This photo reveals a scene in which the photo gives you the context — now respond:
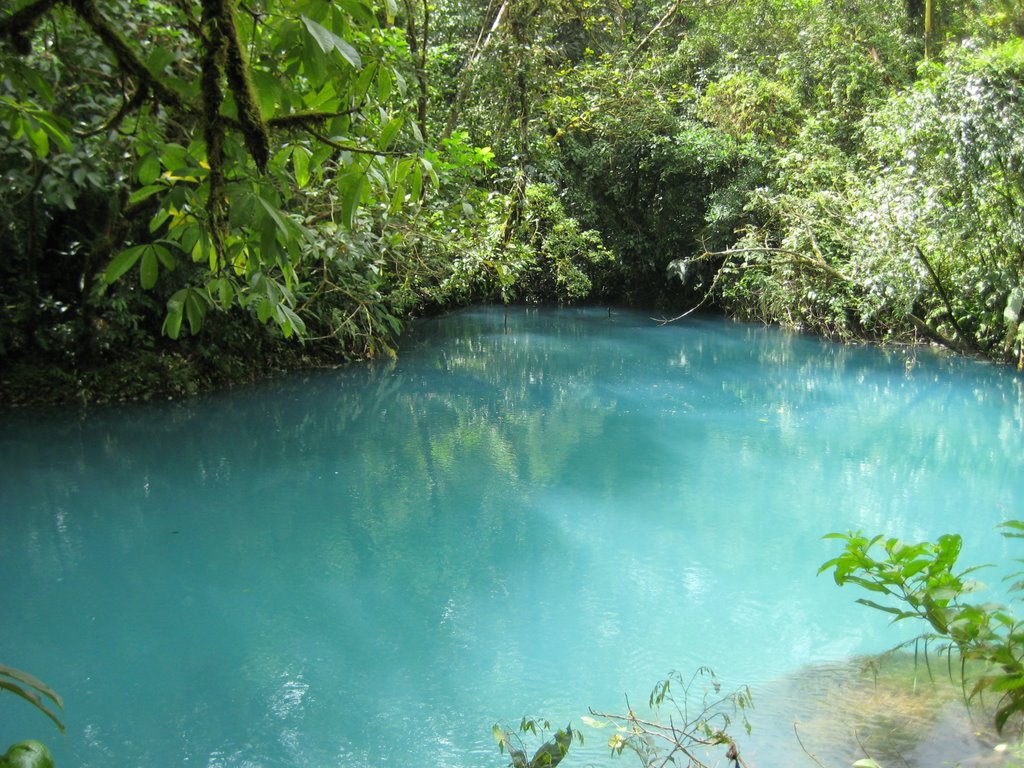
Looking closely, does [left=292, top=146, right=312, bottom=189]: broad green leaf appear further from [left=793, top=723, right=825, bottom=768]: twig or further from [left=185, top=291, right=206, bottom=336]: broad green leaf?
[left=793, top=723, right=825, bottom=768]: twig

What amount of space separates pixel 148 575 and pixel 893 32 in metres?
14.6

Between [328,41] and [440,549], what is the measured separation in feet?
11.0

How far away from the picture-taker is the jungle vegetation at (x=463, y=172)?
1.49m

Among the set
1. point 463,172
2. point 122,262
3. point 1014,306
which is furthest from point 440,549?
point 1014,306

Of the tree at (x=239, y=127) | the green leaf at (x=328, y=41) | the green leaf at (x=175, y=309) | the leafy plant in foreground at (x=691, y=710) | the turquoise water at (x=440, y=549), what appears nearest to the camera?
the green leaf at (x=328, y=41)

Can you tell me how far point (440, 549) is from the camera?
427 cm

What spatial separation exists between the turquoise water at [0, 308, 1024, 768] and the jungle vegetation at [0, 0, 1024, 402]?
1.32 metres

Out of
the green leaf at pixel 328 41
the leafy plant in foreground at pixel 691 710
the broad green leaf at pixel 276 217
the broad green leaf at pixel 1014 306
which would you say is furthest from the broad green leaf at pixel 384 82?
the broad green leaf at pixel 1014 306

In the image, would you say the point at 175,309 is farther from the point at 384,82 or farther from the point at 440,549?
the point at 440,549

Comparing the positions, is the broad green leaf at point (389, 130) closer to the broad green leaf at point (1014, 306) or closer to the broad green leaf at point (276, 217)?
the broad green leaf at point (276, 217)

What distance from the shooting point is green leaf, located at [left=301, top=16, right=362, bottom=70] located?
1.18m

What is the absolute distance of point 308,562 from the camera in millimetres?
Result: 4090

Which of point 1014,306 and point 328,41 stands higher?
point 328,41

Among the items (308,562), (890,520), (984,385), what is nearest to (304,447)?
(308,562)
